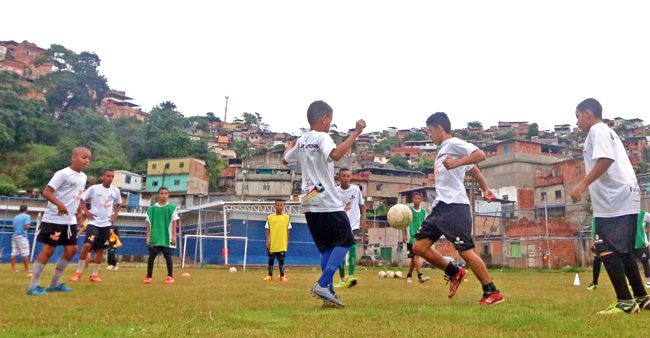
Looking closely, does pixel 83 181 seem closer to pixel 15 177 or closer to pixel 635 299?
pixel 635 299

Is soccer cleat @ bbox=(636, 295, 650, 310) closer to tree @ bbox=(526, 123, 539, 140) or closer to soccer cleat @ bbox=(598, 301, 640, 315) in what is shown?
soccer cleat @ bbox=(598, 301, 640, 315)

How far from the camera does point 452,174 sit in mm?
6223

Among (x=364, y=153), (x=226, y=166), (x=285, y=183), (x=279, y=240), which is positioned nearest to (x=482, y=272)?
(x=279, y=240)

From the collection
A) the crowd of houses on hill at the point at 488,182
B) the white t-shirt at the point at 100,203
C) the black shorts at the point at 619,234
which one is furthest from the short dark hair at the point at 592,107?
the crowd of houses on hill at the point at 488,182

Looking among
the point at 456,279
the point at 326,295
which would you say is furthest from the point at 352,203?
the point at 326,295

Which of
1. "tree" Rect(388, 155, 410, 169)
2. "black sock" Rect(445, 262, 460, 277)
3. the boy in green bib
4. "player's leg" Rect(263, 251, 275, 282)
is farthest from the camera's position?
"tree" Rect(388, 155, 410, 169)

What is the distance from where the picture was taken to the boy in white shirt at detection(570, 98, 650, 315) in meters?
5.03

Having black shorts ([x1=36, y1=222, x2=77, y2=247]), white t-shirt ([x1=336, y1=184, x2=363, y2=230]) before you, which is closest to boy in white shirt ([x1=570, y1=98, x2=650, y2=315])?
white t-shirt ([x1=336, y1=184, x2=363, y2=230])

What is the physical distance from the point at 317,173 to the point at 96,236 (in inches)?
267

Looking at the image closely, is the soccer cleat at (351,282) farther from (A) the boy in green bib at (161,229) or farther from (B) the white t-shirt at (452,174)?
(A) the boy in green bib at (161,229)

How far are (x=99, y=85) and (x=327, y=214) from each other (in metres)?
94.3

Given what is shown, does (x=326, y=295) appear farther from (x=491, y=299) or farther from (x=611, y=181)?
(x=611, y=181)

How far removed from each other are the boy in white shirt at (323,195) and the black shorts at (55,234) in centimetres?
416

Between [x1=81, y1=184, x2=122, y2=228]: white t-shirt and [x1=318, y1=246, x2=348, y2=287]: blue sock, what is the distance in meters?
6.76
